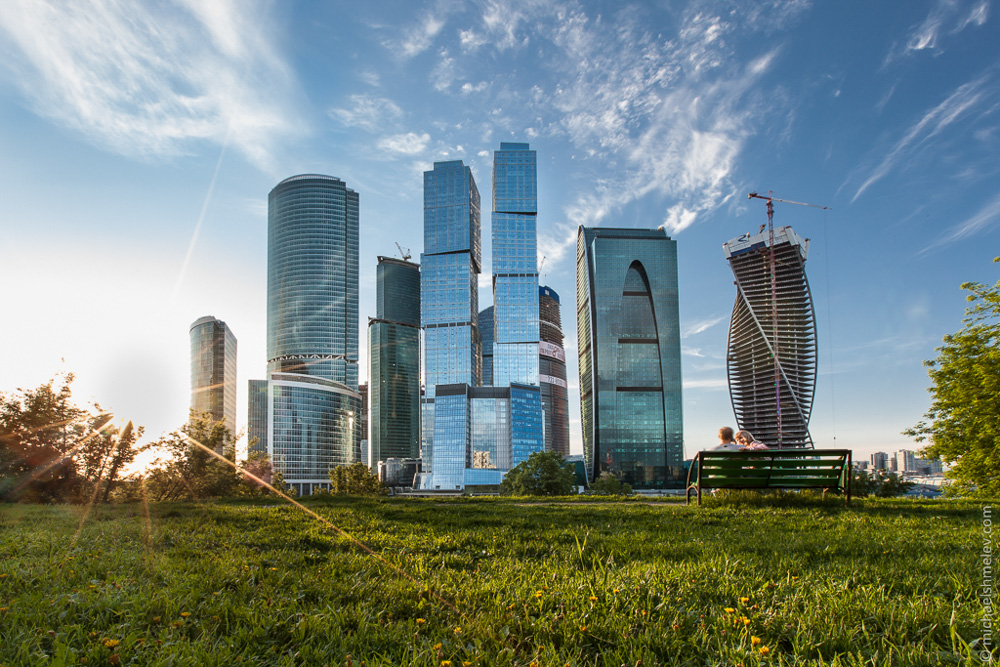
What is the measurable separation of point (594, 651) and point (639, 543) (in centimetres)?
242

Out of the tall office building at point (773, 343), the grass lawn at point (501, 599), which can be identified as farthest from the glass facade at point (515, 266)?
the grass lawn at point (501, 599)

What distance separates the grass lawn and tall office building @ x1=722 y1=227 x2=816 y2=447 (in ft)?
420

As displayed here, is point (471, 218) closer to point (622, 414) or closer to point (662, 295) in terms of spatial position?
point (662, 295)

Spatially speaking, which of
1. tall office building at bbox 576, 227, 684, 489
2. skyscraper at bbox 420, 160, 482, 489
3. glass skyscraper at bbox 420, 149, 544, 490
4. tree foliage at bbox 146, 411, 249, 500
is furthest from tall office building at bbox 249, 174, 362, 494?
tree foliage at bbox 146, 411, 249, 500

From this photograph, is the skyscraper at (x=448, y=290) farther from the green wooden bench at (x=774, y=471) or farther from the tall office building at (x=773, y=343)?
the green wooden bench at (x=774, y=471)

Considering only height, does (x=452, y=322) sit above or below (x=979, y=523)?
above

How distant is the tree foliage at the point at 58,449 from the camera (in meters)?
15.7

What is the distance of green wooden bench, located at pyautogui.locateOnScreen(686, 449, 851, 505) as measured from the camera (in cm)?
793

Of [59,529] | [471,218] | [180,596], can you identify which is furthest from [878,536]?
[471,218]

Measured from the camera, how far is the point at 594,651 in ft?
7.72

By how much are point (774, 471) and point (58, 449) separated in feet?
69.0

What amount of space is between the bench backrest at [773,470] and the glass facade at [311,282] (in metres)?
183

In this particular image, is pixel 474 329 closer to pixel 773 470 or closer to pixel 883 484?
pixel 883 484

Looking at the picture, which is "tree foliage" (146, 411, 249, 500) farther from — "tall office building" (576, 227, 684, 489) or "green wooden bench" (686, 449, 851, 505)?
"tall office building" (576, 227, 684, 489)
